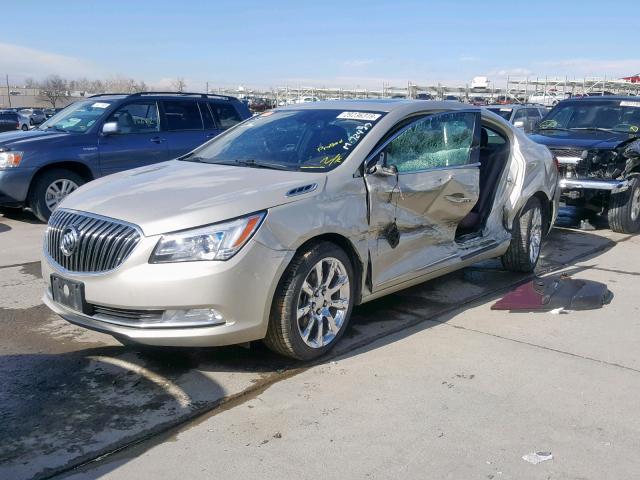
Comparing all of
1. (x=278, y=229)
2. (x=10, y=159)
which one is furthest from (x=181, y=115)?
(x=278, y=229)

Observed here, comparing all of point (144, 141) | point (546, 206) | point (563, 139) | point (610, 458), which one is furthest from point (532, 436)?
point (144, 141)

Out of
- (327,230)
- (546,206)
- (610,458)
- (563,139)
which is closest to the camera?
(610,458)

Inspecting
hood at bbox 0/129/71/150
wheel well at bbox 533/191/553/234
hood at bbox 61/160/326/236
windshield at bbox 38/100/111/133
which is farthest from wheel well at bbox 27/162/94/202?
wheel well at bbox 533/191/553/234

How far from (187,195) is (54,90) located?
201 ft

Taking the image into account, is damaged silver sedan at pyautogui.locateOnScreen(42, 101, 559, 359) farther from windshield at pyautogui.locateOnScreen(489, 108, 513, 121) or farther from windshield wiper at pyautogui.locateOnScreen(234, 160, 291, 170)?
windshield at pyautogui.locateOnScreen(489, 108, 513, 121)

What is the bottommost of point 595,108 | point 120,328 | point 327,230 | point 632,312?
point 632,312

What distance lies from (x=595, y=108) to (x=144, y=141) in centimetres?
684

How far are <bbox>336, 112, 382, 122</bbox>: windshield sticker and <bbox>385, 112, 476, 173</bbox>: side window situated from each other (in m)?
0.23

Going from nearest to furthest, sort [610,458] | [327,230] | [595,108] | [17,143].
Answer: [610,458] < [327,230] < [17,143] < [595,108]

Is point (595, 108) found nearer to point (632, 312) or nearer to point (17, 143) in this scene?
point (632, 312)

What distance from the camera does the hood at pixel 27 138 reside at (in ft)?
28.1

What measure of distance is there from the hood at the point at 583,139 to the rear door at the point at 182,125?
5052 mm

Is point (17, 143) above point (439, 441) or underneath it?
above

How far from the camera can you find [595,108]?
1002 cm
